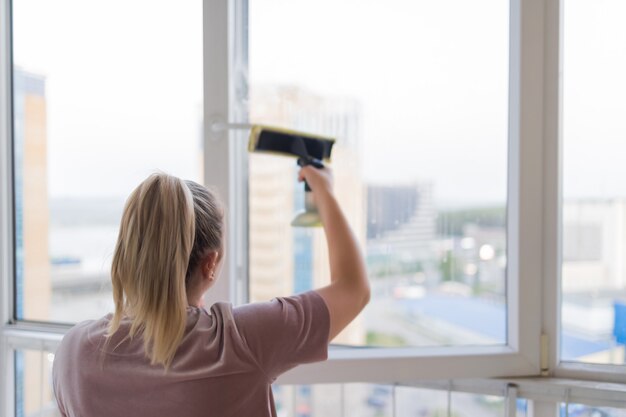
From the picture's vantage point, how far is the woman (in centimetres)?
81

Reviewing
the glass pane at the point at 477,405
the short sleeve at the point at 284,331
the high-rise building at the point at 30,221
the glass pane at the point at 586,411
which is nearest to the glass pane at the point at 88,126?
the high-rise building at the point at 30,221

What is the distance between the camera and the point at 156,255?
2.73 ft

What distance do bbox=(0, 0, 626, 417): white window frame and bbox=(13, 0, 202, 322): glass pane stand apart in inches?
3.8

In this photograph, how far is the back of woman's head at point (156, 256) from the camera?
2.71ft

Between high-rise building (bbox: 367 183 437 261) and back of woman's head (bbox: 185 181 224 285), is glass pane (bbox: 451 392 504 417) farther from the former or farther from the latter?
back of woman's head (bbox: 185 181 224 285)

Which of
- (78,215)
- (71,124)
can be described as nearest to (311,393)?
(78,215)

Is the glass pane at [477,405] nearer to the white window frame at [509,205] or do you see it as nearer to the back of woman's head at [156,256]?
the white window frame at [509,205]

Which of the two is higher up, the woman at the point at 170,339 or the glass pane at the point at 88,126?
the glass pane at the point at 88,126

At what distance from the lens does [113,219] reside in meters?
1.44

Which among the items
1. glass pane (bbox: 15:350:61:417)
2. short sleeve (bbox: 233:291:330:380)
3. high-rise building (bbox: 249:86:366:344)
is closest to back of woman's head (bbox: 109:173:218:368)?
short sleeve (bbox: 233:291:330:380)

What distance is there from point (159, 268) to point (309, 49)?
72 centimetres

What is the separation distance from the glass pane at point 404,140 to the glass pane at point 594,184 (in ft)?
0.48

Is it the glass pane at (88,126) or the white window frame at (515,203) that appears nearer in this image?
the white window frame at (515,203)

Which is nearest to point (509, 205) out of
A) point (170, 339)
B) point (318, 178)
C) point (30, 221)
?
point (318, 178)
